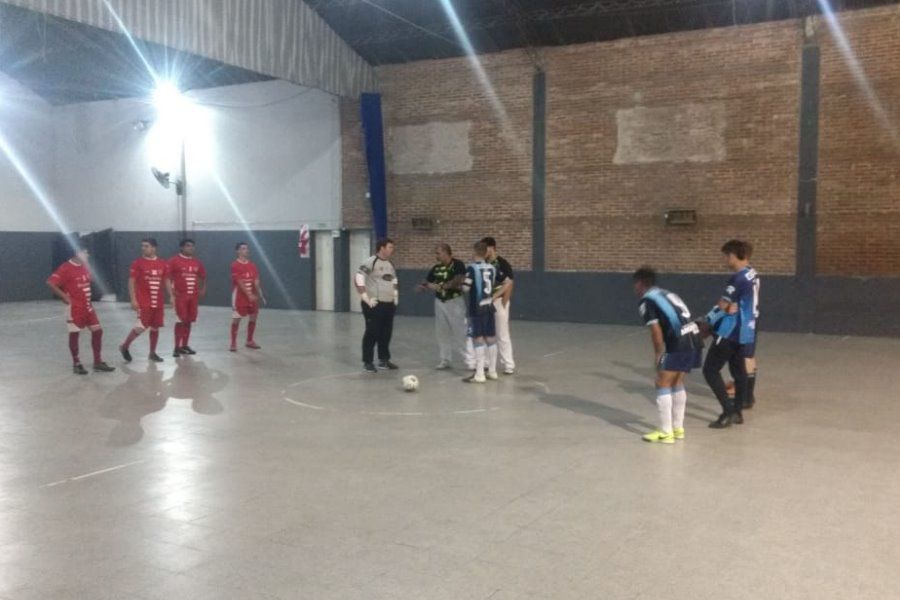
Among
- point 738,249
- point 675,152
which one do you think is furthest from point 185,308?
point 675,152

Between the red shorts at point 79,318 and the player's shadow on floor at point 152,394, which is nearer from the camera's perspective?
the player's shadow on floor at point 152,394

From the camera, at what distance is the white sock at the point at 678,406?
665 centimetres

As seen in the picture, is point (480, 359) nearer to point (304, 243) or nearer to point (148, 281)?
point (148, 281)

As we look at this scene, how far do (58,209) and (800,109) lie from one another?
72.3 feet

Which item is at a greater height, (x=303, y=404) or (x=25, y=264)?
(x=25, y=264)

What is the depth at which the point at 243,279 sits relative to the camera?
1267cm

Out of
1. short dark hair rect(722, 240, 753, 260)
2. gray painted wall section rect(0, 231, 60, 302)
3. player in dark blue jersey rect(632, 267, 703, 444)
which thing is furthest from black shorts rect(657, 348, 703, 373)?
gray painted wall section rect(0, 231, 60, 302)

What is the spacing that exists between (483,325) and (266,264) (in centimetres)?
1326

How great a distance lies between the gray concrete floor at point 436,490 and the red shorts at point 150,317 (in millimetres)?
1376

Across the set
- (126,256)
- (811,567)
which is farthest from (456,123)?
(811,567)

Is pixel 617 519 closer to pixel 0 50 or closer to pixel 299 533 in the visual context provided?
pixel 299 533

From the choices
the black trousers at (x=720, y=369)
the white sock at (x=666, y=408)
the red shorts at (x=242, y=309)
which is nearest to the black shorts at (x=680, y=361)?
the white sock at (x=666, y=408)

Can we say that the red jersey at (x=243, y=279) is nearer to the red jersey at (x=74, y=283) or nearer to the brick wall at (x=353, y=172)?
the red jersey at (x=74, y=283)

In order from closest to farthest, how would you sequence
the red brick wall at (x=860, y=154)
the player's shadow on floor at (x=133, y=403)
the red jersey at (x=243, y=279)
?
the player's shadow on floor at (x=133, y=403), the red jersey at (x=243, y=279), the red brick wall at (x=860, y=154)
